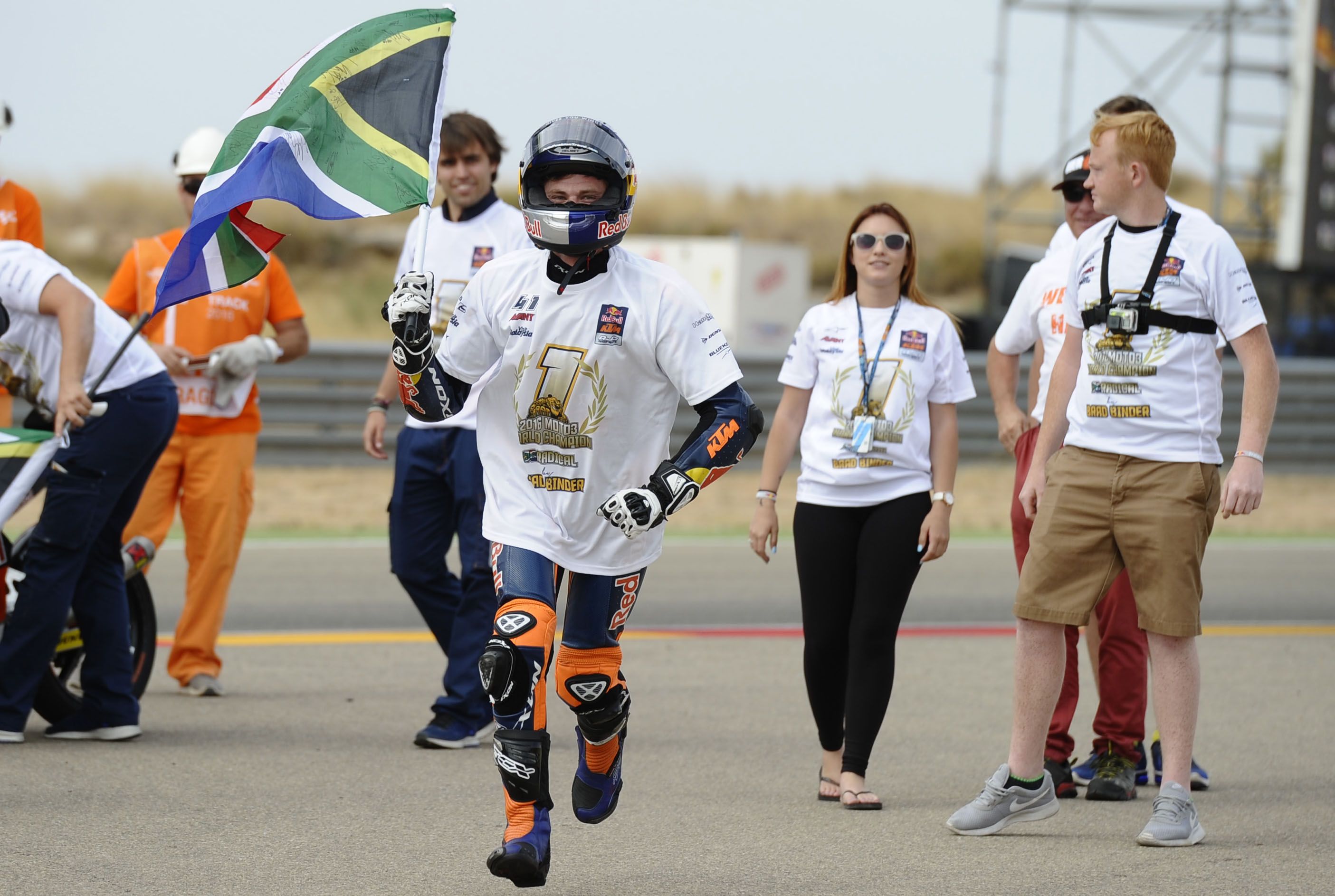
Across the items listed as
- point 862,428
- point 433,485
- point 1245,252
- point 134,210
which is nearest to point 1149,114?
point 862,428

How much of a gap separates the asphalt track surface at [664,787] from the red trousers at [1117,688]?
298 mm

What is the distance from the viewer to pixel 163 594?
10594mm

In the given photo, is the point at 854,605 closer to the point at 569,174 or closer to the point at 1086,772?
the point at 1086,772

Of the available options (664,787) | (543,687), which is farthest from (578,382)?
(664,787)

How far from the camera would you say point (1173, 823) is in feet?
18.5

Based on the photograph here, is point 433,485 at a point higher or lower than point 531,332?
lower

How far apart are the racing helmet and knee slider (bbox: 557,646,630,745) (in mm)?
1196

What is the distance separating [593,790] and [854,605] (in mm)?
1416

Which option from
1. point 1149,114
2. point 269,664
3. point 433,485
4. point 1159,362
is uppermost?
point 1149,114

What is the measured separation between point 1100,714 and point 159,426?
3.80 meters

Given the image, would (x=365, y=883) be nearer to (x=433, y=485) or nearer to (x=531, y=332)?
(x=531, y=332)

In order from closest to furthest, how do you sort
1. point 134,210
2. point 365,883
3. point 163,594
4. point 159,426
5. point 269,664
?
point 365,883 < point 159,426 < point 269,664 < point 163,594 < point 134,210

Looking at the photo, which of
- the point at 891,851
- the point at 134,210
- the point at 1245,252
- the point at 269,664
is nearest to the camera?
the point at 891,851

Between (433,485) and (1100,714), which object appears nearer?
(1100,714)
